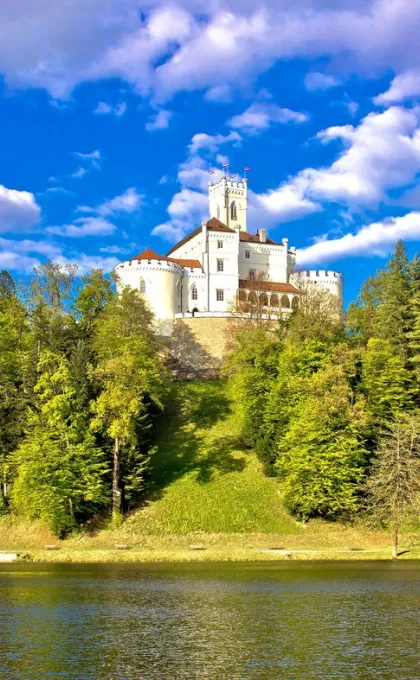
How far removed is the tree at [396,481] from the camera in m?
40.3

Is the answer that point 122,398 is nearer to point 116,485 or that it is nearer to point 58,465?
point 116,485

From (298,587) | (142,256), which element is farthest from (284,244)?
(298,587)

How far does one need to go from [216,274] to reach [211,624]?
205 ft

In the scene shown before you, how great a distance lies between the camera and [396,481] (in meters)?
41.0

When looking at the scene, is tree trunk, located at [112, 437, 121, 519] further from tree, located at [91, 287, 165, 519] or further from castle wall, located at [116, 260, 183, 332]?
castle wall, located at [116, 260, 183, 332]

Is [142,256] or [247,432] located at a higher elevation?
[142,256]

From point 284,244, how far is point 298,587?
212 ft

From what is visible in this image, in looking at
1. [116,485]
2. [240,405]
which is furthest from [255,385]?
[116,485]

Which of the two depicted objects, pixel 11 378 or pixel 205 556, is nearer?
pixel 205 556

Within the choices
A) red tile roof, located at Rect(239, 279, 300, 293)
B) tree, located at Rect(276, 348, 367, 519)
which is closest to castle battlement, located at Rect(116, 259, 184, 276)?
red tile roof, located at Rect(239, 279, 300, 293)

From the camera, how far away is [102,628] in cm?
2170

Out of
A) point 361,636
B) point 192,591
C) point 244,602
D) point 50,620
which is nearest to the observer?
point 361,636

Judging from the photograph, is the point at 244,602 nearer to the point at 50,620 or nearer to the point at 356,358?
the point at 50,620

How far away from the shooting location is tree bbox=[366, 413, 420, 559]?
40.3 meters
